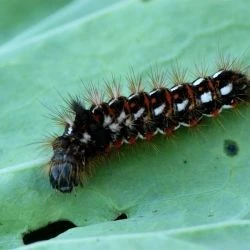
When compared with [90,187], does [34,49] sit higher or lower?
higher

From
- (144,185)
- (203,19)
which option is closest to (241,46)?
(203,19)

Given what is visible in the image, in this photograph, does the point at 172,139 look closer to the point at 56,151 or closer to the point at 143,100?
the point at 143,100

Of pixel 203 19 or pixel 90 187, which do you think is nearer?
pixel 90 187

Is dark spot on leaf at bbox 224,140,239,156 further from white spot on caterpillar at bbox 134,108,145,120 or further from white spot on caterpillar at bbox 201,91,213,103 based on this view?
white spot on caterpillar at bbox 134,108,145,120

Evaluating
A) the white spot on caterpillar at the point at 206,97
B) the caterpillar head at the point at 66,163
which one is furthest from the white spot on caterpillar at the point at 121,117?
the white spot on caterpillar at the point at 206,97

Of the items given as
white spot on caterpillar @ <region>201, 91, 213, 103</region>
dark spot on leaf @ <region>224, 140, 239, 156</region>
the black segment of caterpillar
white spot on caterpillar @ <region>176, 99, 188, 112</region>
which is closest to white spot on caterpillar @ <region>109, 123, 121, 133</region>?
the black segment of caterpillar

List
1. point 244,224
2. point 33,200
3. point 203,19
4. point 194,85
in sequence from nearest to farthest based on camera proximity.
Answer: point 244,224
point 33,200
point 194,85
point 203,19

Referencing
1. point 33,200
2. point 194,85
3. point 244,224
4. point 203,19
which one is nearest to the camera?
point 244,224
